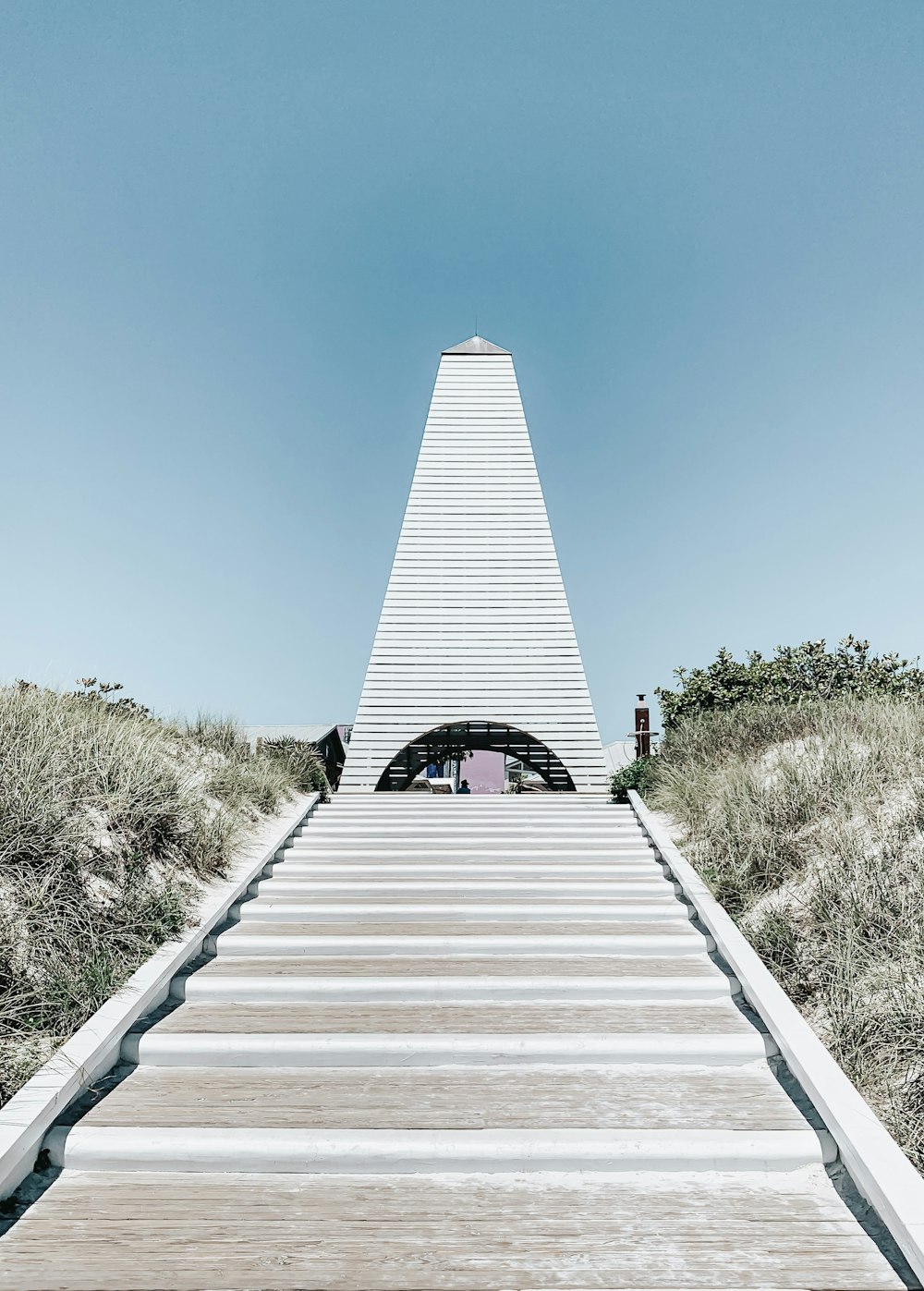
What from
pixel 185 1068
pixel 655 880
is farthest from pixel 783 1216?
pixel 655 880

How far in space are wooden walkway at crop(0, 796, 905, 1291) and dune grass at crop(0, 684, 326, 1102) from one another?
0.34 m

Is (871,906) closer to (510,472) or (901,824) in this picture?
(901,824)

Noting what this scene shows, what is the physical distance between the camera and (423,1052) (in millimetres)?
3137

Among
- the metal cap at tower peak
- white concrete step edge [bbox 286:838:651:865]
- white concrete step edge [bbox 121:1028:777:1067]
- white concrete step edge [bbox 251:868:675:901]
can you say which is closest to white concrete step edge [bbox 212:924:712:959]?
white concrete step edge [bbox 251:868:675:901]

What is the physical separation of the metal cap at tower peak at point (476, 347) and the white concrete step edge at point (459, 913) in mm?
11752

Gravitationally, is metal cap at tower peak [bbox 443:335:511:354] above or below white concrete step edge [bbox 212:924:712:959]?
above

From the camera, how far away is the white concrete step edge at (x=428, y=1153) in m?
2.53

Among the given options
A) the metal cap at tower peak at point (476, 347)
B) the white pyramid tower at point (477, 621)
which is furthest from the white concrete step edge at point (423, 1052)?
the metal cap at tower peak at point (476, 347)

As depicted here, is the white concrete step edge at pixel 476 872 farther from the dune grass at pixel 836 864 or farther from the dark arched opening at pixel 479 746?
the dark arched opening at pixel 479 746

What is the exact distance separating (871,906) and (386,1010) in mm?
2285

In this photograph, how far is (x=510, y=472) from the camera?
13.4 metres

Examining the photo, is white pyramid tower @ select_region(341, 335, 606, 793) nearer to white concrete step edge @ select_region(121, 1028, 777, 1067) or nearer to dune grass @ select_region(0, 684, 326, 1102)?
dune grass @ select_region(0, 684, 326, 1102)

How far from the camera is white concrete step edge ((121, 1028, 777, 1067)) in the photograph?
3137 mm

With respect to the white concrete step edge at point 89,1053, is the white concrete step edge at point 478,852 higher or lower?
higher
